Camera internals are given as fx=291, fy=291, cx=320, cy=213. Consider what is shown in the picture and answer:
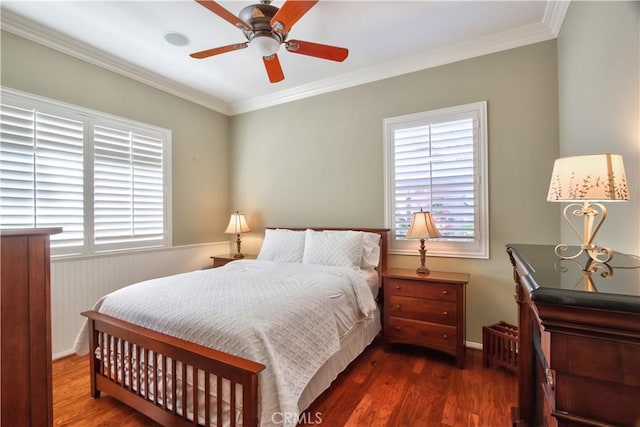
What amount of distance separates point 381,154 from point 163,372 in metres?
2.68

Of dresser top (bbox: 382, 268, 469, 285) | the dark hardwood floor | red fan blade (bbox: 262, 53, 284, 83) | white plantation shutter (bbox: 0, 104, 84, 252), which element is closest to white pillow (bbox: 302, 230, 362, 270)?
dresser top (bbox: 382, 268, 469, 285)

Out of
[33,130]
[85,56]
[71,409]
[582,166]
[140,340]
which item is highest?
[85,56]

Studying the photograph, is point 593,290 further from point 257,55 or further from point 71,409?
point 257,55

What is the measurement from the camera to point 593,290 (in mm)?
613

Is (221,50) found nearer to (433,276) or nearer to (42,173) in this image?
(42,173)

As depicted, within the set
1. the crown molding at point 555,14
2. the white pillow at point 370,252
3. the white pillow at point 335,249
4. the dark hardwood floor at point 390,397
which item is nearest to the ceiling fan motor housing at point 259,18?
the white pillow at point 335,249

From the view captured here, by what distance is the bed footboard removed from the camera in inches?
52.1

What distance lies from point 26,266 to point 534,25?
3.65m

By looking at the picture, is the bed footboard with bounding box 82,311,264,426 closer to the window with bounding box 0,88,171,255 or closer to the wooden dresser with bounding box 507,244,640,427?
the wooden dresser with bounding box 507,244,640,427

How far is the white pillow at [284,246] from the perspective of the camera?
315 centimetres

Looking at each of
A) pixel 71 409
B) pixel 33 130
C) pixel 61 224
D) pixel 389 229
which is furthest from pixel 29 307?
pixel 389 229

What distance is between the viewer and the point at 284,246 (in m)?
3.23

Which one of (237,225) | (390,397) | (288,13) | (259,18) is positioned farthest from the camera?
(237,225)

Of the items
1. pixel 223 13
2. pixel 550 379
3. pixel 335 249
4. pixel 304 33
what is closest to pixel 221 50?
pixel 223 13
